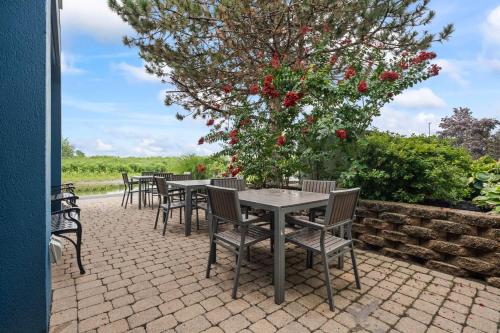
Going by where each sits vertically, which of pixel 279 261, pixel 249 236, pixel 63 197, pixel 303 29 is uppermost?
pixel 303 29

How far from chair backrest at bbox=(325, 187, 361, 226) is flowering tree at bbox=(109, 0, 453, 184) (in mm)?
1511

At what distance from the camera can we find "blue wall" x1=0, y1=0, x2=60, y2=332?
5.09 ft

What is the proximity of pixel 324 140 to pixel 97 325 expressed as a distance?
3.42 m

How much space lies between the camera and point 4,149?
5.09 feet

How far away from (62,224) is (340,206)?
289 cm

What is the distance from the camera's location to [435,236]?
2846 millimetres

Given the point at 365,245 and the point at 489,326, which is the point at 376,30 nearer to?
the point at 365,245

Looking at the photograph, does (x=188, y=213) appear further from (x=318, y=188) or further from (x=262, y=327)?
(x=262, y=327)

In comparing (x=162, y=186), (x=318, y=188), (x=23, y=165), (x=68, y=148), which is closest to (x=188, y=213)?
(x=162, y=186)

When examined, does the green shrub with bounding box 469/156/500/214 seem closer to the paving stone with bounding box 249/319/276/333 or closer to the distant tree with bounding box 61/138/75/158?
the paving stone with bounding box 249/319/276/333

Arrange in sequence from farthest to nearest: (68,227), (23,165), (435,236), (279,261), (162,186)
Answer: (162,186)
(435,236)
(68,227)
(279,261)
(23,165)

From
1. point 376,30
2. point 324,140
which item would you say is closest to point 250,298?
point 324,140

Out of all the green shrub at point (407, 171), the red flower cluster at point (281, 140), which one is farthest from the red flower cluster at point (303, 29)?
the green shrub at point (407, 171)

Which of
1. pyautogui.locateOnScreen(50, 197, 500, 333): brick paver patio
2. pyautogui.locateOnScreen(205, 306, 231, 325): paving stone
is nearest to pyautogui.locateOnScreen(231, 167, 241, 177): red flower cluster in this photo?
pyautogui.locateOnScreen(50, 197, 500, 333): brick paver patio
